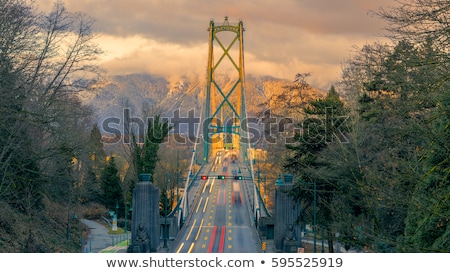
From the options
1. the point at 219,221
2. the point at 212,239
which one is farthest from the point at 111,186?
the point at 212,239

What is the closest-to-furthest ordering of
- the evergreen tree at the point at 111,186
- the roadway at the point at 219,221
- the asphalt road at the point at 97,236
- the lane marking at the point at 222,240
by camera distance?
the lane marking at the point at 222,240
the roadway at the point at 219,221
the asphalt road at the point at 97,236
the evergreen tree at the point at 111,186

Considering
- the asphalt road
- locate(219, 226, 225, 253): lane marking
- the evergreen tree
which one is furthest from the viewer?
the evergreen tree

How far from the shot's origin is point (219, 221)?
61.9 metres

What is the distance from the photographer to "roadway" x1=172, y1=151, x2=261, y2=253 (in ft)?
152

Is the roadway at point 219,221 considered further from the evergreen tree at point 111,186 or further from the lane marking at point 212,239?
the evergreen tree at point 111,186

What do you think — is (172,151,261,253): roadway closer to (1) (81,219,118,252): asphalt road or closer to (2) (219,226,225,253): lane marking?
(2) (219,226,225,253): lane marking

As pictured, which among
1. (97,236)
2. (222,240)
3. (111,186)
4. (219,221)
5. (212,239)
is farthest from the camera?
(111,186)

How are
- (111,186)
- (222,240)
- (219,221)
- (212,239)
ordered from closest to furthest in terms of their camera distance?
(222,240)
(212,239)
(219,221)
(111,186)

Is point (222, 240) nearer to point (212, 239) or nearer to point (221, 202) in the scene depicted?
point (212, 239)

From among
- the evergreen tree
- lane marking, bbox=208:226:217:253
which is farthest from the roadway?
the evergreen tree

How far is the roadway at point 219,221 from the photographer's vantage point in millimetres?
46312

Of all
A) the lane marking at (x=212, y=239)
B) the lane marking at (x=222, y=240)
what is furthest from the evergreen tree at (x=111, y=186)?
the lane marking at (x=222, y=240)

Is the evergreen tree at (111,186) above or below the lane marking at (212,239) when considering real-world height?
above
